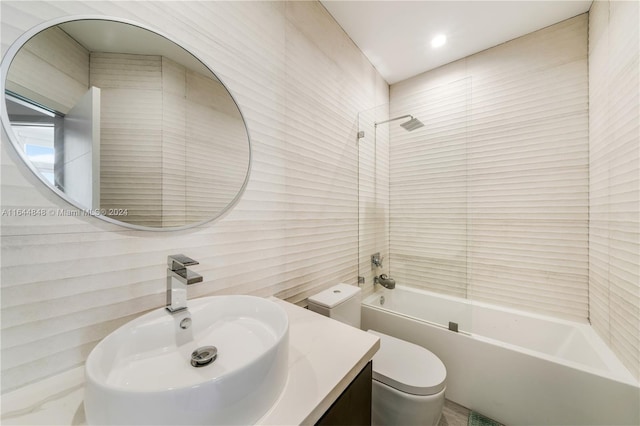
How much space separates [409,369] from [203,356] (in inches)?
42.2

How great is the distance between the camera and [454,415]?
4.73ft

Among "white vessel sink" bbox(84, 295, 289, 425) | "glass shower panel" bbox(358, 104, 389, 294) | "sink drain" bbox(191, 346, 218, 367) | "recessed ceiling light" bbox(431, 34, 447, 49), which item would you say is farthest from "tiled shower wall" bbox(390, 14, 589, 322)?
"sink drain" bbox(191, 346, 218, 367)

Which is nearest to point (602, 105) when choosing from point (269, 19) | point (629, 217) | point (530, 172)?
point (530, 172)

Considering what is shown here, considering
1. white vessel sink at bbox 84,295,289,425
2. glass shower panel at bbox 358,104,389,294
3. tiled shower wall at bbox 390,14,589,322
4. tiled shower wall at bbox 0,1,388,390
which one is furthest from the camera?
glass shower panel at bbox 358,104,389,294

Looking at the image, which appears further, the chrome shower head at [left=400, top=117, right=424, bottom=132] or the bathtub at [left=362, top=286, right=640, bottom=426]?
the chrome shower head at [left=400, top=117, right=424, bottom=132]

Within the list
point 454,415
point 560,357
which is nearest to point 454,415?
point 454,415

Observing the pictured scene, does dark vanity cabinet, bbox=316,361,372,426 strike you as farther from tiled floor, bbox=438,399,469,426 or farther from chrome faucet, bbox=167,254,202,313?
tiled floor, bbox=438,399,469,426

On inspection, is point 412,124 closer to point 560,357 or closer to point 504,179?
point 504,179

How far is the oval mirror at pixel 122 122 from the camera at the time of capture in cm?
63

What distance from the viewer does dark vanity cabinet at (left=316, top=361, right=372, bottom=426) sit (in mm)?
659

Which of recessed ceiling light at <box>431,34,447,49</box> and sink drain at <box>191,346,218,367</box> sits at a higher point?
recessed ceiling light at <box>431,34,447,49</box>

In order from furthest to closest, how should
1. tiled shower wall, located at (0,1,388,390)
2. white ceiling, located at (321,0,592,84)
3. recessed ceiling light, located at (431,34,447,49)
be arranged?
recessed ceiling light, located at (431,34,447,49), white ceiling, located at (321,0,592,84), tiled shower wall, located at (0,1,388,390)

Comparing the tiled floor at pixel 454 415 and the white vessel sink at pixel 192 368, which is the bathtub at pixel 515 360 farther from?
the white vessel sink at pixel 192 368

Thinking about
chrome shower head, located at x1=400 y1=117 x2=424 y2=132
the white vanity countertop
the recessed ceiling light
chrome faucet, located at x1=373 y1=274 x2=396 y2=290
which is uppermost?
the recessed ceiling light
